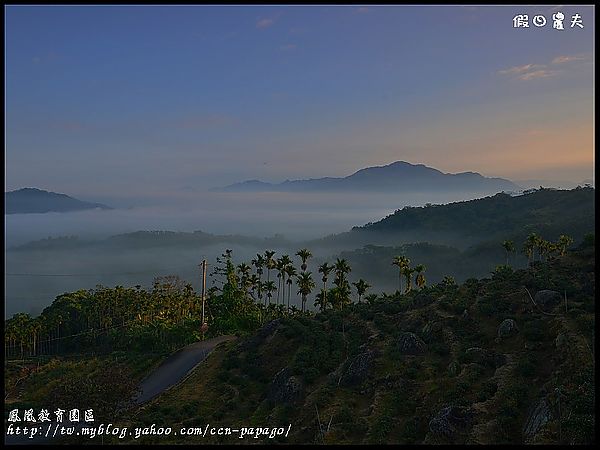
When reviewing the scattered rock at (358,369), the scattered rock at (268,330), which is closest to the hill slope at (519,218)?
the scattered rock at (268,330)

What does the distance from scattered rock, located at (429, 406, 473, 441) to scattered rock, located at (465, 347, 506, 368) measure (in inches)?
183

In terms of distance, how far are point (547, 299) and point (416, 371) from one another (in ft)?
29.7

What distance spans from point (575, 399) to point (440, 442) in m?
4.65

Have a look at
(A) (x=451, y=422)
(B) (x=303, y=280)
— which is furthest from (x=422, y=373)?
(B) (x=303, y=280)

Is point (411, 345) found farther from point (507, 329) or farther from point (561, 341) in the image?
point (561, 341)

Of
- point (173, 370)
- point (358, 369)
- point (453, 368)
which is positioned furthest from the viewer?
point (173, 370)

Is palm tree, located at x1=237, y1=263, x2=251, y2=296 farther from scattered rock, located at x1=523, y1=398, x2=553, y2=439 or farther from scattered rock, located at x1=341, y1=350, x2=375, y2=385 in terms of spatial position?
scattered rock, located at x1=523, y1=398, x2=553, y2=439

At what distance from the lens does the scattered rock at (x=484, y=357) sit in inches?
825

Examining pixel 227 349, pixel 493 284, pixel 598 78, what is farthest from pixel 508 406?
pixel 227 349

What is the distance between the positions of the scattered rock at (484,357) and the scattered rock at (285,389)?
8664mm

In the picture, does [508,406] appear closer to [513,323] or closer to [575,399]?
[575,399]

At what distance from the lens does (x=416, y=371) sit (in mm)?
21969

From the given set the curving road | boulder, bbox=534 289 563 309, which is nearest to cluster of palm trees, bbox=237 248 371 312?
the curving road

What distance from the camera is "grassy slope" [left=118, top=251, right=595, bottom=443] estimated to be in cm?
1722
